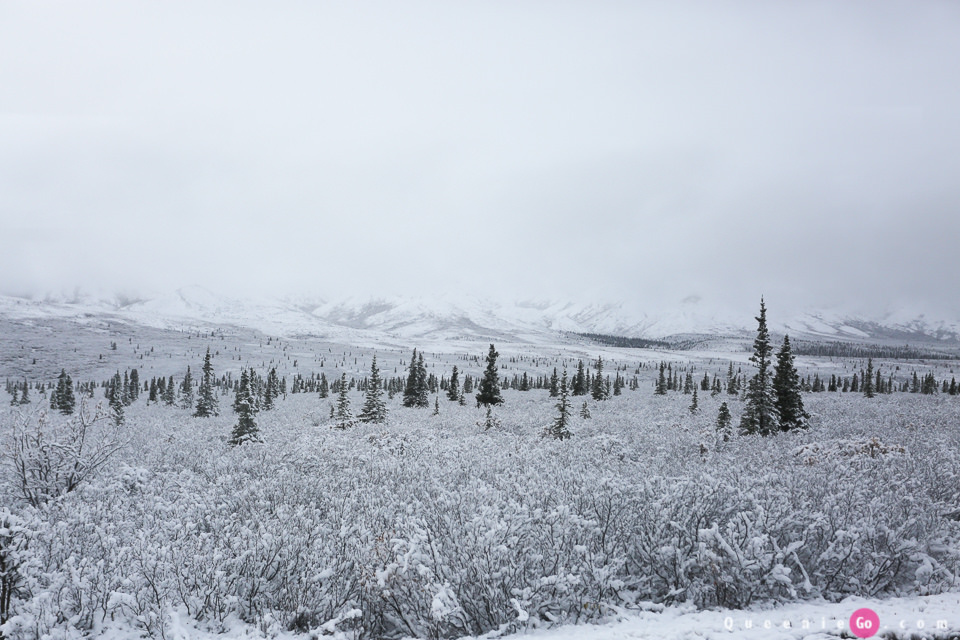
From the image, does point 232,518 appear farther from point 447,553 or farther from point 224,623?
point 447,553

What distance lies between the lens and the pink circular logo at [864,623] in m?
5.00

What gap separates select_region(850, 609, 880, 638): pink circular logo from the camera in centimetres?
500

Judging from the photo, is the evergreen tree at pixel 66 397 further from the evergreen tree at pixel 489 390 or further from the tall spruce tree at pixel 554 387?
the tall spruce tree at pixel 554 387

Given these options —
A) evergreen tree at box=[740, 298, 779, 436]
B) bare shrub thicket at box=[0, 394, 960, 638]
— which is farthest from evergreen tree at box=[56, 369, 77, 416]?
evergreen tree at box=[740, 298, 779, 436]

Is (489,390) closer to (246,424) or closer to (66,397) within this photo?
(246,424)

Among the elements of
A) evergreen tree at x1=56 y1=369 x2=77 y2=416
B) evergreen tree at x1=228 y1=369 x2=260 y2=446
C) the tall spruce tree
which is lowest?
evergreen tree at x1=56 y1=369 x2=77 y2=416

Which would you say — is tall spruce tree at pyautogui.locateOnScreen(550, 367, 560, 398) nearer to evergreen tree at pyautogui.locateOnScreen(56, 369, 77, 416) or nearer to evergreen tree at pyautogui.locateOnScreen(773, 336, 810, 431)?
evergreen tree at pyautogui.locateOnScreen(773, 336, 810, 431)

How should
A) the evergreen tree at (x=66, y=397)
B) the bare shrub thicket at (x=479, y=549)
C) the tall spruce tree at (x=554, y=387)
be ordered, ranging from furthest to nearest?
the tall spruce tree at (x=554, y=387), the evergreen tree at (x=66, y=397), the bare shrub thicket at (x=479, y=549)

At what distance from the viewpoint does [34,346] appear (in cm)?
16312

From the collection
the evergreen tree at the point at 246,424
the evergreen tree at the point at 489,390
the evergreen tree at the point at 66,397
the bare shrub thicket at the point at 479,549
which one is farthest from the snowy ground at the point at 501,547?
the evergreen tree at the point at 66,397

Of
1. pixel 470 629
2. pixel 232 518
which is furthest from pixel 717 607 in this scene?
pixel 232 518

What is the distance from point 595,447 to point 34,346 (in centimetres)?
22262

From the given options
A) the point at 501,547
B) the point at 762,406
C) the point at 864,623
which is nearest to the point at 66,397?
the point at 501,547

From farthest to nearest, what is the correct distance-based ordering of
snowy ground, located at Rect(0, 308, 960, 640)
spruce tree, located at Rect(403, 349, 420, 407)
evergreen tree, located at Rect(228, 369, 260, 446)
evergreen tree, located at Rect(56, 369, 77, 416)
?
1. evergreen tree, located at Rect(56, 369, 77, 416)
2. spruce tree, located at Rect(403, 349, 420, 407)
3. evergreen tree, located at Rect(228, 369, 260, 446)
4. snowy ground, located at Rect(0, 308, 960, 640)
